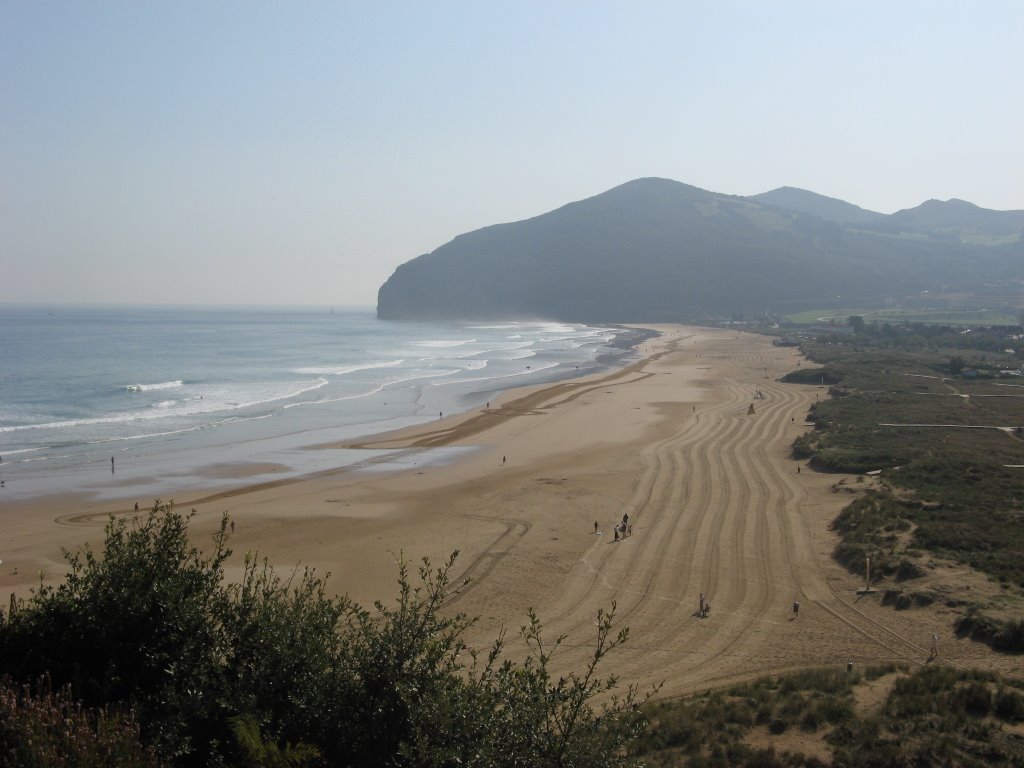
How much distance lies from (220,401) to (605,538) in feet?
123

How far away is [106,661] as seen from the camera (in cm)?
751

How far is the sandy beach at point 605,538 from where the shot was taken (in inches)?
598

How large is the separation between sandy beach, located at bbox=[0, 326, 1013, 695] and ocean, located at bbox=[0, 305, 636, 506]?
2.44 metres

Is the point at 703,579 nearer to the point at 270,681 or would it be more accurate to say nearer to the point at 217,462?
the point at 270,681

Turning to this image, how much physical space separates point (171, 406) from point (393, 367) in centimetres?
2931

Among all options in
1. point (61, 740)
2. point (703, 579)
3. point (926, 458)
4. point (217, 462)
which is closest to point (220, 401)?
point (217, 462)

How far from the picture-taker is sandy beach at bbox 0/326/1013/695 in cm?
1520

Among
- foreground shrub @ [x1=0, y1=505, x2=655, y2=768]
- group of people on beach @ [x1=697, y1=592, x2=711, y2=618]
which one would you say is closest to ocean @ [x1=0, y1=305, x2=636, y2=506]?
group of people on beach @ [x1=697, y1=592, x2=711, y2=618]

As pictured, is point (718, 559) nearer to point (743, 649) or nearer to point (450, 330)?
point (743, 649)

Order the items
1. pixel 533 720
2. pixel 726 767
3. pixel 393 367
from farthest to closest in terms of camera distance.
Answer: pixel 393 367
pixel 726 767
pixel 533 720

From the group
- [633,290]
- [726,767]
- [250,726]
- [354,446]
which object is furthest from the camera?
[633,290]

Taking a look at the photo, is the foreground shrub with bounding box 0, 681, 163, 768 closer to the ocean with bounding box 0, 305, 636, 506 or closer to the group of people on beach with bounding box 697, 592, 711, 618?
the group of people on beach with bounding box 697, 592, 711, 618

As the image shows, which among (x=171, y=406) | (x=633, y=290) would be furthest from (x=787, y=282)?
(x=171, y=406)

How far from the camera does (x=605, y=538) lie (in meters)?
22.7
